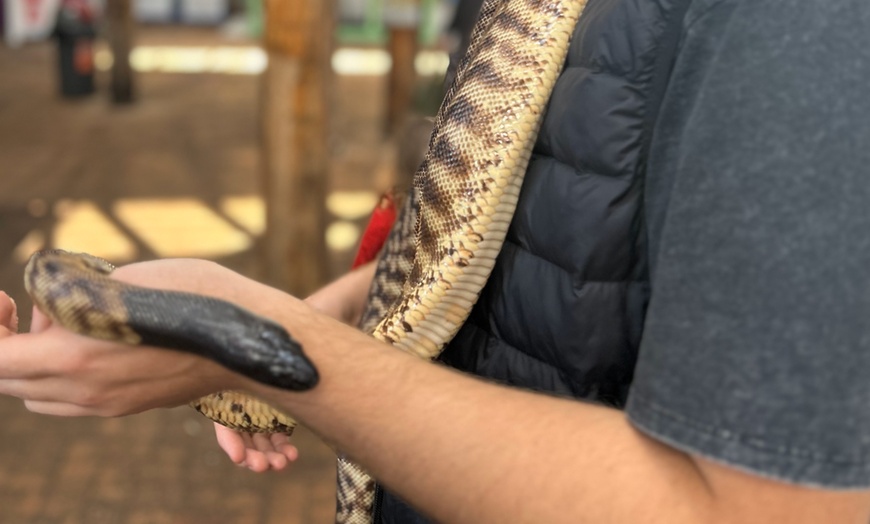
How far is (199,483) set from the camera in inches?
143

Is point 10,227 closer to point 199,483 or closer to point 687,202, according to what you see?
point 199,483

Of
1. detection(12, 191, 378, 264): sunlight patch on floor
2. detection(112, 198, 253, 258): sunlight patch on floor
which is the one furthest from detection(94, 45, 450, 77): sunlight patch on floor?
detection(112, 198, 253, 258): sunlight patch on floor

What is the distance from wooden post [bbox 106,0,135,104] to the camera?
Answer: 29.8 feet

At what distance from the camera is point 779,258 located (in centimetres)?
68

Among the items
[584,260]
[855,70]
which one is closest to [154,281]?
[584,260]

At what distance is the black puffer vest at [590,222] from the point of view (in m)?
0.92

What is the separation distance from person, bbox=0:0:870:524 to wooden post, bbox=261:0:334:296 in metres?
3.71

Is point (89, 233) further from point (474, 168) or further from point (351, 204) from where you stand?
point (474, 168)

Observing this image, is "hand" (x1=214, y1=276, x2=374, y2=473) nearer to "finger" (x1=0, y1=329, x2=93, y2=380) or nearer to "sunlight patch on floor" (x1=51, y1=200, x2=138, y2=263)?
"finger" (x1=0, y1=329, x2=93, y2=380)

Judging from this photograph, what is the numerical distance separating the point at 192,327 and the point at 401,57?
757cm

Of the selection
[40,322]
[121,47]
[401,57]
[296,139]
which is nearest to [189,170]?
[401,57]

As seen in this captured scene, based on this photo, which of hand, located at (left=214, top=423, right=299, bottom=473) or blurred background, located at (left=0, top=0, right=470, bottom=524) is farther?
blurred background, located at (left=0, top=0, right=470, bottom=524)

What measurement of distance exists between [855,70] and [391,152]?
7485 mm

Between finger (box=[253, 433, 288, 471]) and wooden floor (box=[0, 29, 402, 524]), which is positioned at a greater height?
finger (box=[253, 433, 288, 471])
